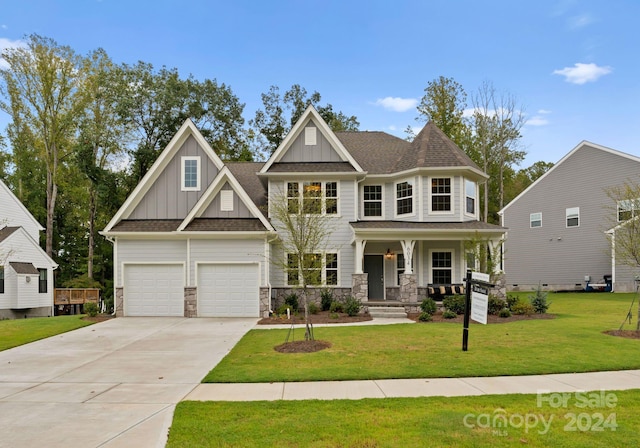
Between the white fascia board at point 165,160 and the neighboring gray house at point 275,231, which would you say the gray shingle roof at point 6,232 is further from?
the neighboring gray house at point 275,231

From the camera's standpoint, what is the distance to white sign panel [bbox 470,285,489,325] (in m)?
9.83

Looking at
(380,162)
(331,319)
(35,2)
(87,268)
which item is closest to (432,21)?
(380,162)

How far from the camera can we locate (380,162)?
826 inches

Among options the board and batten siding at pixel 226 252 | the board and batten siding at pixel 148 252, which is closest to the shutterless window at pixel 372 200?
the board and batten siding at pixel 226 252

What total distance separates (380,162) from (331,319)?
27.6 ft

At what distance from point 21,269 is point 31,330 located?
43.9ft

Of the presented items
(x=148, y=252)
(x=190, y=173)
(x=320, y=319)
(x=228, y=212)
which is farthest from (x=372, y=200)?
(x=148, y=252)

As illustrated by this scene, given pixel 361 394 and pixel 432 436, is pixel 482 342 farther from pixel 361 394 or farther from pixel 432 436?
pixel 432 436

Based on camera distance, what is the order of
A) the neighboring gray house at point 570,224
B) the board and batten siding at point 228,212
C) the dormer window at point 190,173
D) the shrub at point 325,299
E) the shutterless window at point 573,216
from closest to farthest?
the board and batten siding at point 228,212, the shrub at point 325,299, the dormer window at point 190,173, the neighboring gray house at point 570,224, the shutterless window at point 573,216

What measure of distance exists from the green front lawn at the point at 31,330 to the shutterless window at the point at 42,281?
12102 millimetres

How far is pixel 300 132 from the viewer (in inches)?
771

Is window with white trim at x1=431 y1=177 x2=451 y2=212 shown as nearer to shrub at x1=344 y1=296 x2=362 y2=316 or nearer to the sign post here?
shrub at x1=344 y1=296 x2=362 y2=316

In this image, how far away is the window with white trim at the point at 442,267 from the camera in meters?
19.4

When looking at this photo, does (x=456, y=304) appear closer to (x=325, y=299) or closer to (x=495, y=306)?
(x=495, y=306)
